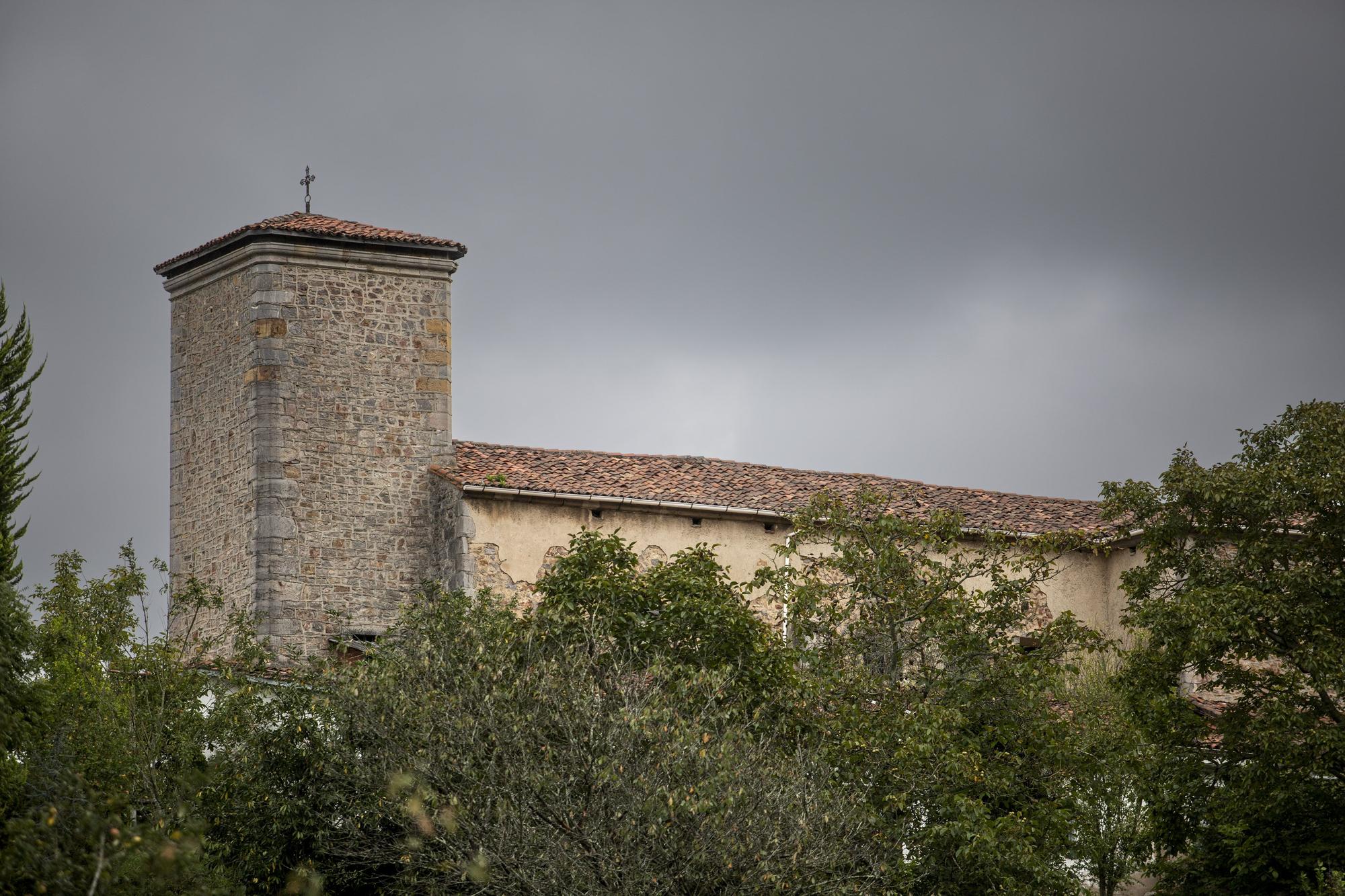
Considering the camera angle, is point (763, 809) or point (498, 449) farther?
point (498, 449)

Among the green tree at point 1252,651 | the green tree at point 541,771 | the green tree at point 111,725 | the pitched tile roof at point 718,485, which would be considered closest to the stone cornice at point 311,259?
the pitched tile roof at point 718,485

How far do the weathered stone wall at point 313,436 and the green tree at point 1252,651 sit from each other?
11127mm

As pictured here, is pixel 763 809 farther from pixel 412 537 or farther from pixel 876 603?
pixel 412 537

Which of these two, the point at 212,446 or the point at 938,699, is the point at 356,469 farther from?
the point at 938,699

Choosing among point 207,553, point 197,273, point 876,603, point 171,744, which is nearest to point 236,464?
point 207,553

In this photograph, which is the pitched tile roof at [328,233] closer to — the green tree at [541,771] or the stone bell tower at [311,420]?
the stone bell tower at [311,420]

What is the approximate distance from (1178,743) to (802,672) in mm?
4450

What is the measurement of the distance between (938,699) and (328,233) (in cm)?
1272

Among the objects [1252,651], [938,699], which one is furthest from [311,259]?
[1252,651]

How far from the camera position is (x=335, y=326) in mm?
28969

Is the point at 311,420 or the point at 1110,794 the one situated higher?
the point at 311,420

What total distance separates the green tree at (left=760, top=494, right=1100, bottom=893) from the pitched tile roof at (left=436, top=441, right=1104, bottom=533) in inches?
164

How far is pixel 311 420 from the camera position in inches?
1118

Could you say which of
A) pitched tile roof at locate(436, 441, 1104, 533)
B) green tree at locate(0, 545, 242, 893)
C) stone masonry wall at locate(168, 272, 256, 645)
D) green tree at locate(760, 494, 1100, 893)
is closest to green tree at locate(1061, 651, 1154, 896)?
green tree at locate(760, 494, 1100, 893)
